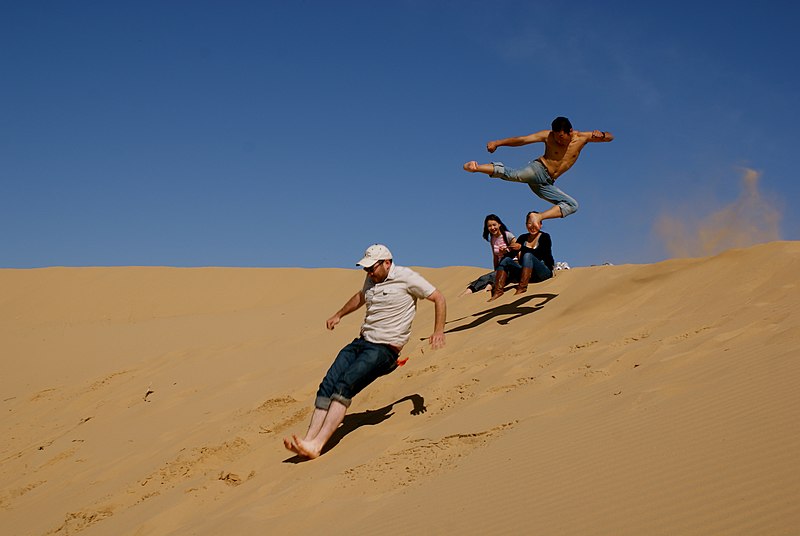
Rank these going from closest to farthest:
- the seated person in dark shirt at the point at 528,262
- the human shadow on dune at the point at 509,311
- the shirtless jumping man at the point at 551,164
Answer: the shirtless jumping man at the point at 551,164 < the human shadow on dune at the point at 509,311 < the seated person in dark shirt at the point at 528,262

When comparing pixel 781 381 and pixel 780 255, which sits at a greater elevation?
pixel 780 255

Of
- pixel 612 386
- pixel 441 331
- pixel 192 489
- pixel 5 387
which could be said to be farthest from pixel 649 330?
pixel 5 387

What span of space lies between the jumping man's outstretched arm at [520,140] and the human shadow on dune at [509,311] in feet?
6.51

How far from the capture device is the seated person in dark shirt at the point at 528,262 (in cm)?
935

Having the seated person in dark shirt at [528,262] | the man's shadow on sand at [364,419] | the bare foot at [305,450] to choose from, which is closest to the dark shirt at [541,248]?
the seated person in dark shirt at [528,262]

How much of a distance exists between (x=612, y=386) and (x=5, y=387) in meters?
10.3

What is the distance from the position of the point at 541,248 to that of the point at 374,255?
4.49 m

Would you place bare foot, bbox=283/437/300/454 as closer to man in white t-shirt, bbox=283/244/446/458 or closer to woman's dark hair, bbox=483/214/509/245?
man in white t-shirt, bbox=283/244/446/458

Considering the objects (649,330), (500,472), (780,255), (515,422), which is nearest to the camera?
(500,472)

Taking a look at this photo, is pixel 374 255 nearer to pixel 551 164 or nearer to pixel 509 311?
pixel 551 164

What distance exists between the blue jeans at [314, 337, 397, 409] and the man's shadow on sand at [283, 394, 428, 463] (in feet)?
1.26

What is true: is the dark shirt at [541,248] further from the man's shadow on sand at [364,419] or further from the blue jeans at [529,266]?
the man's shadow on sand at [364,419]

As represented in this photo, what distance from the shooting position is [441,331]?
A: 5.57 meters

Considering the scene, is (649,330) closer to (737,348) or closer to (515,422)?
(737,348)
